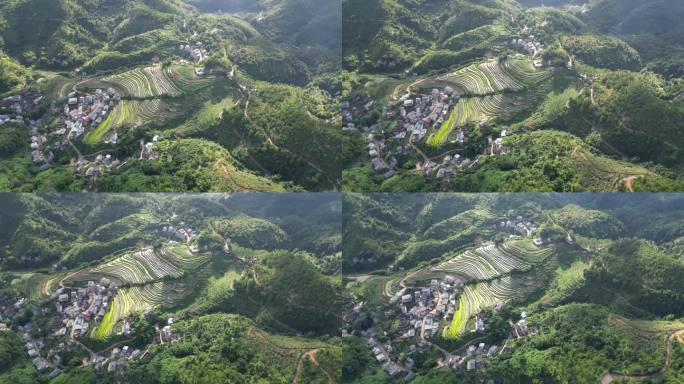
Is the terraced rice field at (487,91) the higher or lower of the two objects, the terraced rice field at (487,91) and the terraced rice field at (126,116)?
the higher

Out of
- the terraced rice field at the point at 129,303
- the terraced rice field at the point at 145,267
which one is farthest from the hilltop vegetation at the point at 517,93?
the terraced rice field at the point at 129,303

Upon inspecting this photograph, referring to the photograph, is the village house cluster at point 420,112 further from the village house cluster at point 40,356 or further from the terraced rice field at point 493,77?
the village house cluster at point 40,356

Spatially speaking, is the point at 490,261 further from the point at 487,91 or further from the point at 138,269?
the point at 138,269

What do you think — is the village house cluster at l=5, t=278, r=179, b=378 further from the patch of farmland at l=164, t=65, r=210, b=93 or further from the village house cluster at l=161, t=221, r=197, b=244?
the patch of farmland at l=164, t=65, r=210, b=93

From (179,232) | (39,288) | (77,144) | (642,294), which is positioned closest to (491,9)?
(642,294)

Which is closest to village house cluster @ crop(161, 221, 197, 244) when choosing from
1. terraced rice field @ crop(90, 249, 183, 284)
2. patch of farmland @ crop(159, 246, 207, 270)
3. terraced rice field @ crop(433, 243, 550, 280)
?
patch of farmland @ crop(159, 246, 207, 270)

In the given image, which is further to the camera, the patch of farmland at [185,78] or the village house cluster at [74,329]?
the patch of farmland at [185,78]
